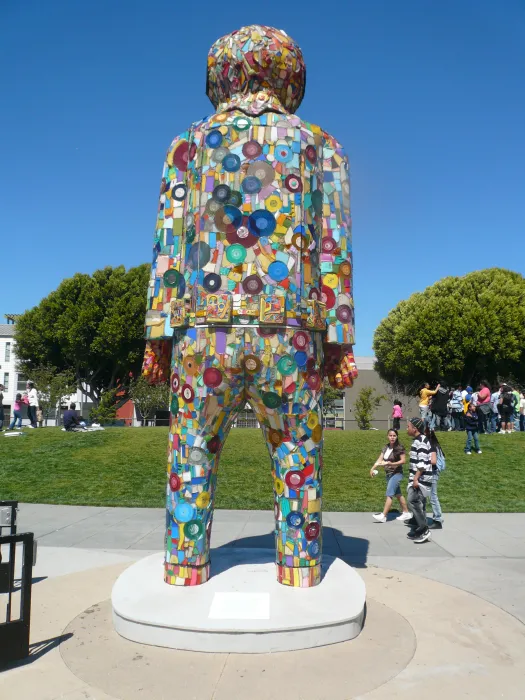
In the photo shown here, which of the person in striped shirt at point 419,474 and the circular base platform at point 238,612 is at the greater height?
the person in striped shirt at point 419,474

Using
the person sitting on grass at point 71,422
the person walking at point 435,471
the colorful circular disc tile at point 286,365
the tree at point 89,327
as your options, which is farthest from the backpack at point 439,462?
the tree at point 89,327

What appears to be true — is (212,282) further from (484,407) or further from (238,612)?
(484,407)

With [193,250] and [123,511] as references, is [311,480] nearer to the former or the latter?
[193,250]

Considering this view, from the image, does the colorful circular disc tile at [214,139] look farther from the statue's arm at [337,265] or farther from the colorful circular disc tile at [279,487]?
the colorful circular disc tile at [279,487]

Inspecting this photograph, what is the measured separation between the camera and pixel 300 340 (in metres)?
3.74

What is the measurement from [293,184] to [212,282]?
0.89 m

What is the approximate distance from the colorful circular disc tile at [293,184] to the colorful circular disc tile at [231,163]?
0.35 meters

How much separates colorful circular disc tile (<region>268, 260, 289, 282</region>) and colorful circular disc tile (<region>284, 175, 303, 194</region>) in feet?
1.74

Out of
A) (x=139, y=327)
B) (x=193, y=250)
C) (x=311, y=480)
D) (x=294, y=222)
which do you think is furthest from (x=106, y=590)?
(x=139, y=327)

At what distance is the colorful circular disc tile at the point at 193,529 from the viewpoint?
12.4 feet

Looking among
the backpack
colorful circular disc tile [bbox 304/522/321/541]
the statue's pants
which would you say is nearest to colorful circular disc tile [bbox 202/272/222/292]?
the statue's pants

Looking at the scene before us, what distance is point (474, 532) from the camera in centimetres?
689

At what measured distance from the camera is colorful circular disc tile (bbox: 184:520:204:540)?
12.4 ft

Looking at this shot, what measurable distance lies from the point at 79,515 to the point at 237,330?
535 centimetres
